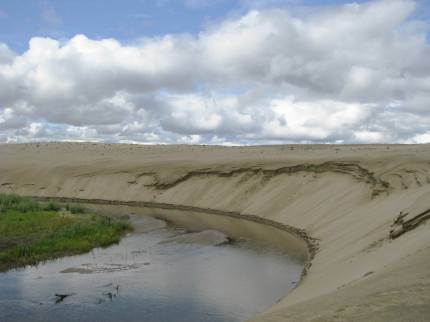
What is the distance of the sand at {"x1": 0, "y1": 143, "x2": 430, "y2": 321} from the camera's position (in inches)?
403

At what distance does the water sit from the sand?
164 cm

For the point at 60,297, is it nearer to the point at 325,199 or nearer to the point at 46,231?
the point at 46,231

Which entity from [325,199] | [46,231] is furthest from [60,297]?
[325,199]

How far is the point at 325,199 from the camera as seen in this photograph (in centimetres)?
3134

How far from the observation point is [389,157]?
31672 mm

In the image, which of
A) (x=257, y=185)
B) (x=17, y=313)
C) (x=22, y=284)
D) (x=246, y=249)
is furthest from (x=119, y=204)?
(x=17, y=313)

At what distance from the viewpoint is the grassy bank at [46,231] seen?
22297 mm

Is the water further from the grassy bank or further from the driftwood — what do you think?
the grassy bank

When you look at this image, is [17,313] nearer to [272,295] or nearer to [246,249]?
[272,295]

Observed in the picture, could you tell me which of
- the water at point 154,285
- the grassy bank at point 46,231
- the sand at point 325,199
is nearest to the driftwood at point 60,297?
the water at point 154,285

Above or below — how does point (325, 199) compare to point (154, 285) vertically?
above

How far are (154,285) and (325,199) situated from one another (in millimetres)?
15865

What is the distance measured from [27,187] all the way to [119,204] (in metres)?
13.3

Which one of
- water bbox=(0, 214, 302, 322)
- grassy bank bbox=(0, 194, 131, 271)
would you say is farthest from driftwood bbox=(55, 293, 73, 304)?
grassy bank bbox=(0, 194, 131, 271)
